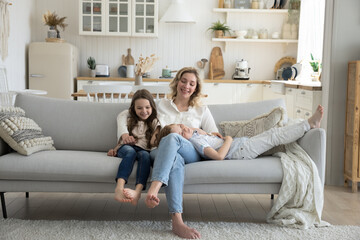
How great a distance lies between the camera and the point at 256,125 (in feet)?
11.4

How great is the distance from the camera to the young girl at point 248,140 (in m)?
3.19

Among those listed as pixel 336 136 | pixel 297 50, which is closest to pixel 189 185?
pixel 336 136

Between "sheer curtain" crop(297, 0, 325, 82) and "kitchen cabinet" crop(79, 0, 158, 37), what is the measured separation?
2.09 meters

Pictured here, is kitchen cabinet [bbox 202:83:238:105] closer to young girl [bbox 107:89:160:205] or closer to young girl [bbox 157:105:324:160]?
young girl [bbox 107:89:160:205]

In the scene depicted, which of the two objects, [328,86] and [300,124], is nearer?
[300,124]

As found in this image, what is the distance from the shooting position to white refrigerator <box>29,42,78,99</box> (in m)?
6.84

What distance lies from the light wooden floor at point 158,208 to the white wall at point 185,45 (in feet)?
12.7

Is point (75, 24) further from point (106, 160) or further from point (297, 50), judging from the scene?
point (106, 160)

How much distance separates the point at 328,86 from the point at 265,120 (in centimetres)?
131

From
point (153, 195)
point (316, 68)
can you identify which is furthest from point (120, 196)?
point (316, 68)

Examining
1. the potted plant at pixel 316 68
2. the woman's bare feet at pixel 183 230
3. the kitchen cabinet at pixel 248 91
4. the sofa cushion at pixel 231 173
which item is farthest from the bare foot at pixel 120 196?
the kitchen cabinet at pixel 248 91

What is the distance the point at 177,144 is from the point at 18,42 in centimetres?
432

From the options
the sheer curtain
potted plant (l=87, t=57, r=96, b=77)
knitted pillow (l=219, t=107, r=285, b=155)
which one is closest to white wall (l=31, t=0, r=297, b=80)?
potted plant (l=87, t=57, r=96, b=77)

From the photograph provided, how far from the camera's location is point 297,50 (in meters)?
7.42
